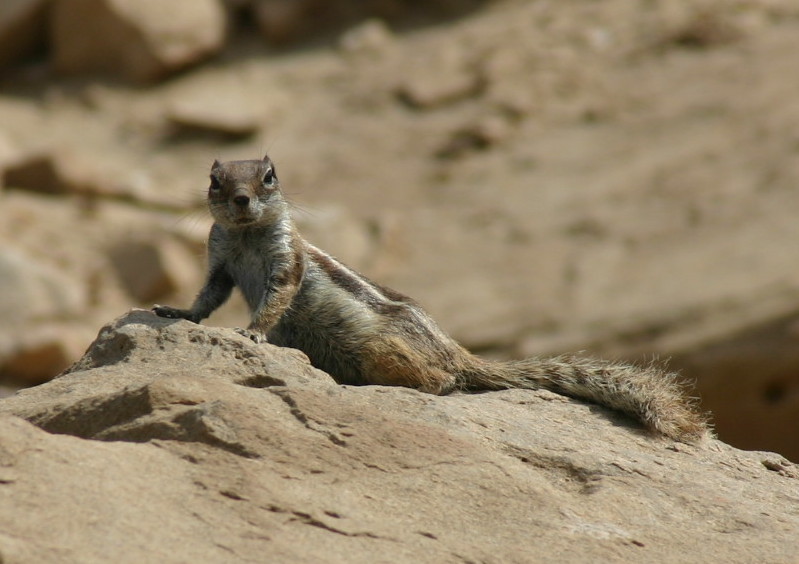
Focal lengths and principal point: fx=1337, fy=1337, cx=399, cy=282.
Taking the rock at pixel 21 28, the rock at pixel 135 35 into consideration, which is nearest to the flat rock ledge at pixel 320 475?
the rock at pixel 135 35

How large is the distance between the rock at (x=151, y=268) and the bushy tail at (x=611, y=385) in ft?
40.1

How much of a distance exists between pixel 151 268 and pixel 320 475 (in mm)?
14173

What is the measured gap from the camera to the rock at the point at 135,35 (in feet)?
79.8

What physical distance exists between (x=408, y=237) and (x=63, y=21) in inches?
338

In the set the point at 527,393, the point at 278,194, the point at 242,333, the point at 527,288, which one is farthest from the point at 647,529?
the point at 527,288

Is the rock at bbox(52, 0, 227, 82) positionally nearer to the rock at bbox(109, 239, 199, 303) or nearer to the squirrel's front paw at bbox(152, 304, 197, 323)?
the rock at bbox(109, 239, 199, 303)

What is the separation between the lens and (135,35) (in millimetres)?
24609

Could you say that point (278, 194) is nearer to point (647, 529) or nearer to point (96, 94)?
point (647, 529)

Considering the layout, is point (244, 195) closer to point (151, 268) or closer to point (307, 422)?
point (307, 422)

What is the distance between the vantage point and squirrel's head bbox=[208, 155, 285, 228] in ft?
25.2

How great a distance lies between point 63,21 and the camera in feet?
81.5

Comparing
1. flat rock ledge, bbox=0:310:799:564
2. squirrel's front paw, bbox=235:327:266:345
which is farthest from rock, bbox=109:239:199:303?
squirrel's front paw, bbox=235:327:266:345

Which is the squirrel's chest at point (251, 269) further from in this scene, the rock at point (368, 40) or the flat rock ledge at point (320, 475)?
the rock at point (368, 40)

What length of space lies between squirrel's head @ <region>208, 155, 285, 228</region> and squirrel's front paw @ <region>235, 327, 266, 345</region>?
87cm
